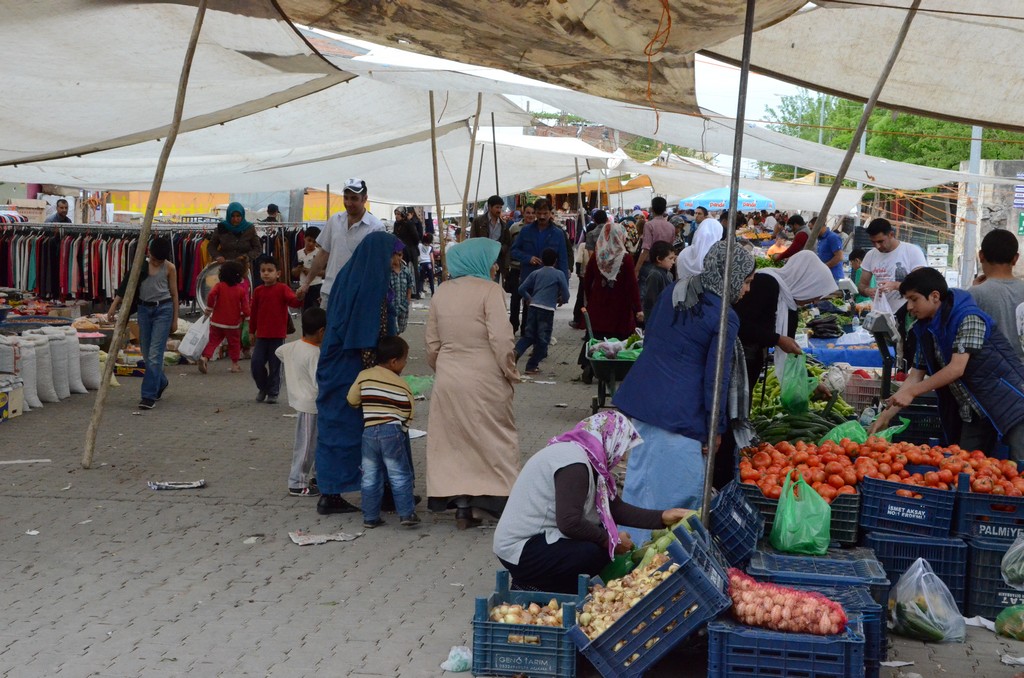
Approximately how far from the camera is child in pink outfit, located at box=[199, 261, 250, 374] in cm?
1352

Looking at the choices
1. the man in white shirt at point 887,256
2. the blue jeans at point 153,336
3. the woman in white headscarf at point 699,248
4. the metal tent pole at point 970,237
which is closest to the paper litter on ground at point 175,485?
the blue jeans at point 153,336

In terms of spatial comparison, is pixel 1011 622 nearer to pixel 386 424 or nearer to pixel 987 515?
pixel 987 515

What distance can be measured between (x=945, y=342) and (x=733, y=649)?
285cm

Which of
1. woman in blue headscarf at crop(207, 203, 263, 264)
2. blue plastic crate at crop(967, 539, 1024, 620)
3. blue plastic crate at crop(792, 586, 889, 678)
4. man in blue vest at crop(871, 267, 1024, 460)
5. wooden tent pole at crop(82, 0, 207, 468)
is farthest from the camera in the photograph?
woman in blue headscarf at crop(207, 203, 263, 264)

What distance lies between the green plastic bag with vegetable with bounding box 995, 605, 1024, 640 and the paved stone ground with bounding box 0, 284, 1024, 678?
52 mm

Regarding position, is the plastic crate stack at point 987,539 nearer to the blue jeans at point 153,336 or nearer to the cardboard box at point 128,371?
the blue jeans at point 153,336

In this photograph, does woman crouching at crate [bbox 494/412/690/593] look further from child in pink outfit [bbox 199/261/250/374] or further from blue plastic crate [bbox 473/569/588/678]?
child in pink outfit [bbox 199/261/250/374]

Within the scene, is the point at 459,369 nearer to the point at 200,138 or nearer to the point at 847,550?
the point at 847,550

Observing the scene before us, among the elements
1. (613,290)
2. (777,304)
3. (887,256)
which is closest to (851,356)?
(887,256)

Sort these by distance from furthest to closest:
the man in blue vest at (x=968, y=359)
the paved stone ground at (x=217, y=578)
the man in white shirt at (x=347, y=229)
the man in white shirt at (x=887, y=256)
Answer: the man in white shirt at (x=887, y=256)
the man in white shirt at (x=347, y=229)
the man in blue vest at (x=968, y=359)
the paved stone ground at (x=217, y=578)

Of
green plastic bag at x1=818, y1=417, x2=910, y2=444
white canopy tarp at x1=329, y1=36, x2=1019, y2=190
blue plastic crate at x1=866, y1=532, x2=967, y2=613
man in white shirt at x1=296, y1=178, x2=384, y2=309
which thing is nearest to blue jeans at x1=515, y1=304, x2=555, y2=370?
white canopy tarp at x1=329, y1=36, x2=1019, y2=190

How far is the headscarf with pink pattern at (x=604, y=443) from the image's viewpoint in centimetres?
501

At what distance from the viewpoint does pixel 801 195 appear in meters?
30.1

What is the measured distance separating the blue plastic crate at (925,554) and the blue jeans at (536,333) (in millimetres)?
7786
